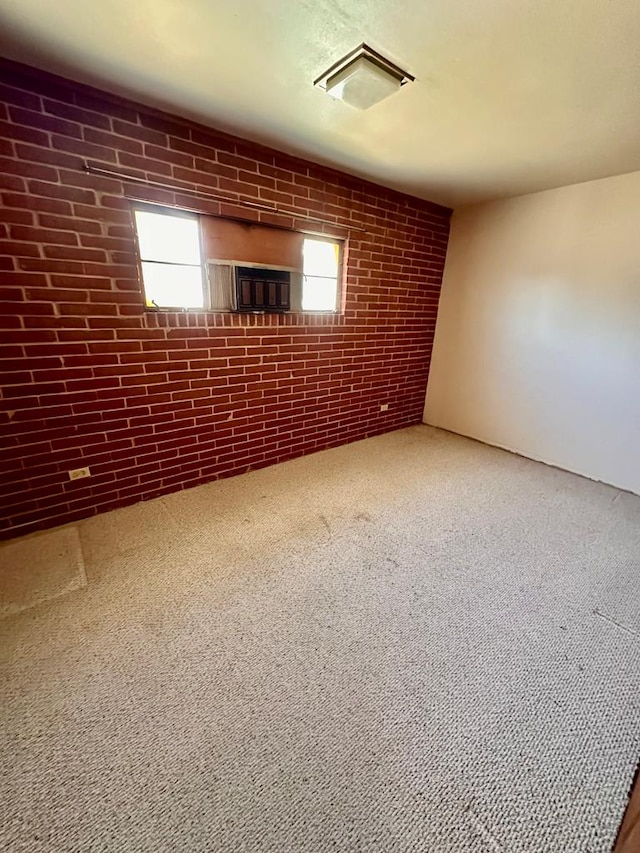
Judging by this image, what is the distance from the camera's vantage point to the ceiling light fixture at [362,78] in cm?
134

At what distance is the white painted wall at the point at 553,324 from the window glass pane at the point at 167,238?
105 inches

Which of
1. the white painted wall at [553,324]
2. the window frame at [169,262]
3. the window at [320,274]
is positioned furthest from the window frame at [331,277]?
the white painted wall at [553,324]

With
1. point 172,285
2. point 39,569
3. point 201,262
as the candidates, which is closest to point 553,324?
point 201,262

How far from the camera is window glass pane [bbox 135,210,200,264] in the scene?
196 cm

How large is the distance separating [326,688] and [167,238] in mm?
2445

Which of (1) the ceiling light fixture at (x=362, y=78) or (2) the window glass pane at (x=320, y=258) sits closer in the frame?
(1) the ceiling light fixture at (x=362, y=78)

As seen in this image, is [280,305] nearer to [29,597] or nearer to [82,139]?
[82,139]

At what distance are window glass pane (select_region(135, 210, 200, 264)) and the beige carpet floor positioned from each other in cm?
163

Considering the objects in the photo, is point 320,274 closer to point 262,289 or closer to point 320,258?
point 320,258

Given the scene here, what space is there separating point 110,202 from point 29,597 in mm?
2028

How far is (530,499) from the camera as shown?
2.50m

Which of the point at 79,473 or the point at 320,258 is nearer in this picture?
the point at 79,473

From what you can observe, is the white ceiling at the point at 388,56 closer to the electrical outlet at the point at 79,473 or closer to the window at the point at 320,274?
the window at the point at 320,274

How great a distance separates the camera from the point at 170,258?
2070 mm
